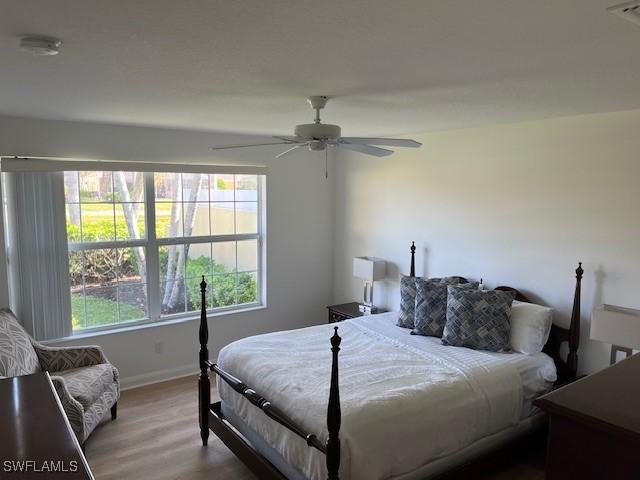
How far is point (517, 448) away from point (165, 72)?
2993 millimetres

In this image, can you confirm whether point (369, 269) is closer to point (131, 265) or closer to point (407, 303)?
point (407, 303)

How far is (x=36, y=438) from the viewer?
1.28 meters

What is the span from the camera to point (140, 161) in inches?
172

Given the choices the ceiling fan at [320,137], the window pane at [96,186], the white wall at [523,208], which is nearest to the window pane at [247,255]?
the white wall at [523,208]

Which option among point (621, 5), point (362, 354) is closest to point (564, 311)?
point (362, 354)

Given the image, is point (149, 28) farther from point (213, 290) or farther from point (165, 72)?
point (213, 290)

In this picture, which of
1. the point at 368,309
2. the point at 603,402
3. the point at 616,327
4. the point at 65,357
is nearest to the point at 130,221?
the point at 65,357

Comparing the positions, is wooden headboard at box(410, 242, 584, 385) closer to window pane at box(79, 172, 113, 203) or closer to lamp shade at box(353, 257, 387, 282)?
lamp shade at box(353, 257, 387, 282)

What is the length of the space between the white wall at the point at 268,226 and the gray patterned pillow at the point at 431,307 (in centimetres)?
183

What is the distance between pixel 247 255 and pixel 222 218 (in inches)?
19.6

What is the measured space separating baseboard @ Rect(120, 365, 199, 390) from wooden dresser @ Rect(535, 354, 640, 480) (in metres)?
4.16

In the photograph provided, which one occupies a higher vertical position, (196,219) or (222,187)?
(222,187)

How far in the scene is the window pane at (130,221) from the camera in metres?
4.45

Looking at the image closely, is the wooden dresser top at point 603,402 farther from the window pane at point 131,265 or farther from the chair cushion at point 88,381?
the window pane at point 131,265
